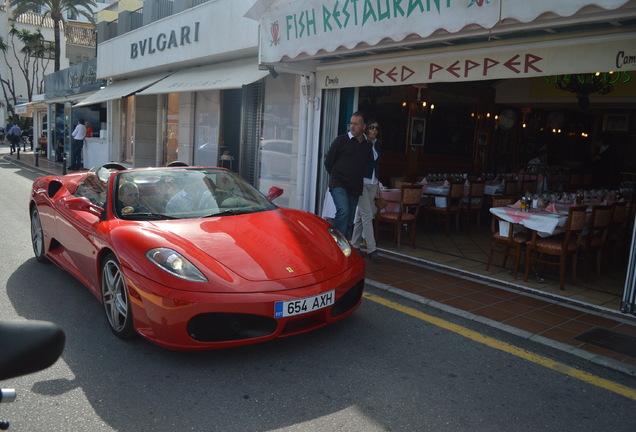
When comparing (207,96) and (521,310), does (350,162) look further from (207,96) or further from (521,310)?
(207,96)

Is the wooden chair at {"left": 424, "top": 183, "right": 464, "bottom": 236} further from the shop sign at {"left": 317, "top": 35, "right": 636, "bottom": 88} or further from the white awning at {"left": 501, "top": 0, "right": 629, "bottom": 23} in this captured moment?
the white awning at {"left": 501, "top": 0, "right": 629, "bottom": 23}

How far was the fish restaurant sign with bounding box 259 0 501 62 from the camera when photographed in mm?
5195

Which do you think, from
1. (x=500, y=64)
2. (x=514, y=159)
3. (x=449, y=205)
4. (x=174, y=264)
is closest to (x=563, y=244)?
(x=500, y=64)

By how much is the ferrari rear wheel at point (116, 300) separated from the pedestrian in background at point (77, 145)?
1758 cm

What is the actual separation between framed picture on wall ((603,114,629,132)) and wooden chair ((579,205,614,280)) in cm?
1240

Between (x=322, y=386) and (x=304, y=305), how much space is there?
53 cm

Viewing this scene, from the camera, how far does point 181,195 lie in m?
4.48

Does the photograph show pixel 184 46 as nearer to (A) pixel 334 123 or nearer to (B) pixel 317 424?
(A) pixel 334 123

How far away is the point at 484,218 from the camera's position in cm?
1125

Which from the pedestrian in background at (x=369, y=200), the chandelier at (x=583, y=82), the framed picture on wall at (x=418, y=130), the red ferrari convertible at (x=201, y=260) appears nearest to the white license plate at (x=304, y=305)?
the red ferrari convertible at (x=201, y=260)

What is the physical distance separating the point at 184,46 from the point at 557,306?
1086cm

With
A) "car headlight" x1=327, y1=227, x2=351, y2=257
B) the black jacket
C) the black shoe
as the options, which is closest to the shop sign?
the black jacket

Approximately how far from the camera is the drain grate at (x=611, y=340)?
4039 millimetres

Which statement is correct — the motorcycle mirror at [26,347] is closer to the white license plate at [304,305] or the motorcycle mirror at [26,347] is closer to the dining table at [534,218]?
the white license plate at [304,305]
